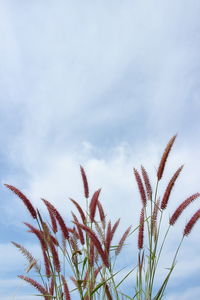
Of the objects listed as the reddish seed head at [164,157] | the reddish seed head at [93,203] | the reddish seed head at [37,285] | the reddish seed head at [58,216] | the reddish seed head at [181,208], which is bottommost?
the reddish seed head at [37,285]

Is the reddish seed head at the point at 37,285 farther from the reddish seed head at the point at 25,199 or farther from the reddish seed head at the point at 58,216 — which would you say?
the reddish seed head at the point at 25,199

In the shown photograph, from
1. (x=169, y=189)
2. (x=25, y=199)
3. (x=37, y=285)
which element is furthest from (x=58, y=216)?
(x=169, y=189)

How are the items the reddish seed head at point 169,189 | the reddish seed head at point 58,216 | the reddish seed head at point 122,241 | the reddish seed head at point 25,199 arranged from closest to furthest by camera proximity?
the reddish seed head at point 25,199 < the reddish seed head at point 58,216 < the reddish seed head at point 169,189 < the reddish seed head at point 122,241

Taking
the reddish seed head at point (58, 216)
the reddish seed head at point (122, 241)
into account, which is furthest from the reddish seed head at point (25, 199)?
the reddish seed head at point (122, 241)

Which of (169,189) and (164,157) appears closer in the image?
(169,189)

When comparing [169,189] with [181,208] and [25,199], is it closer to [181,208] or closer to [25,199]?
[181,208]

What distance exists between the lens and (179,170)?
471cm

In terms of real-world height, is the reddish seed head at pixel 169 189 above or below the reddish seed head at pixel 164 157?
below

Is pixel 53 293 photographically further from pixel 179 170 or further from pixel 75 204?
pixel 179 170

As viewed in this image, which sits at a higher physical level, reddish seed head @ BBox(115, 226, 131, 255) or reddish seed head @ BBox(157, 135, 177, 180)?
reddish seed head @ BBox(157, 135, 177, 180)

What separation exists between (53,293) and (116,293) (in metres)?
0.75

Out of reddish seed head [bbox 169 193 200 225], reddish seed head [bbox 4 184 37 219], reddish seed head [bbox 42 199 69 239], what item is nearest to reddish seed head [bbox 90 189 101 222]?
reddish seed head [bbox 42 199 69 239]

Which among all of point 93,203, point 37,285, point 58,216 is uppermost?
point 93,203

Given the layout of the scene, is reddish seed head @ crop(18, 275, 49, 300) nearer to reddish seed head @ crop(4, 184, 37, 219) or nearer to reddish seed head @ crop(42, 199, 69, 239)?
reddish seed head @ crop(42, 199, 69, 239)
